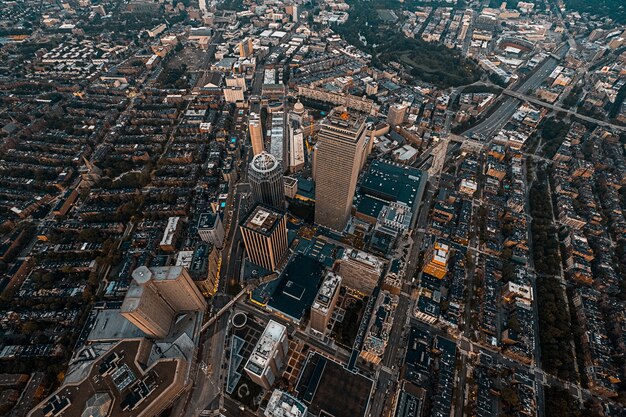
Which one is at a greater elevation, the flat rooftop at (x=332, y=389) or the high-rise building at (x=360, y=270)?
the high-rise building at (x=360, y=270)

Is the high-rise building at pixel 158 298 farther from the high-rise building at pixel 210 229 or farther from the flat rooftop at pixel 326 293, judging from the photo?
the flat rooftop at pixel 326 293

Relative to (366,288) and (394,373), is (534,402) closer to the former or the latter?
(394,373)

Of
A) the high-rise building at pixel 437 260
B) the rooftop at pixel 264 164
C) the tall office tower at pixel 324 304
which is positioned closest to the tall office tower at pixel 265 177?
the rooftop at pixel 264 164

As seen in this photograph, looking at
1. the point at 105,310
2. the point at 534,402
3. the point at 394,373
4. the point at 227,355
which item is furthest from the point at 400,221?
the point at 105,310

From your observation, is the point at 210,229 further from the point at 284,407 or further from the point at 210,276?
the point at 284,407

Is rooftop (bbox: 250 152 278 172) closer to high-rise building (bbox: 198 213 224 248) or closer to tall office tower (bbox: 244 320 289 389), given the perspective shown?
high-rise building (bbox: 198 213 224 248)
